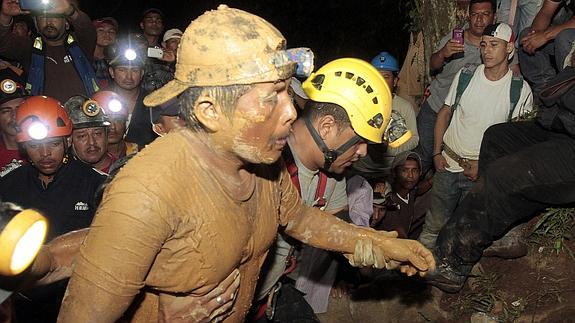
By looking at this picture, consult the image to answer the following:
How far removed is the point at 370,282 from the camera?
16.8ft

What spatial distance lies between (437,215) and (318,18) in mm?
10455

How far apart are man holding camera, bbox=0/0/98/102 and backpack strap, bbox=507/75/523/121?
4.80m

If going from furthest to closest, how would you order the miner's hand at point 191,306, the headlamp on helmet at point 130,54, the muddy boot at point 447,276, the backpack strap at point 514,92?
the headlamp on helmet at point 130,54, the backpack strap at point 514,92, the muddy boot at point 447,276, the miner's hand at point 191,306

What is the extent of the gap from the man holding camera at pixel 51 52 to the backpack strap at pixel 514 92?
4801 millimetres

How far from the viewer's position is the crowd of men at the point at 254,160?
1872mm

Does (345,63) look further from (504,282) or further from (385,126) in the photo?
(504,282)

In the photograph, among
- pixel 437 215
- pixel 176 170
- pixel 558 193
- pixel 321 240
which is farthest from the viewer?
pixel 437 215

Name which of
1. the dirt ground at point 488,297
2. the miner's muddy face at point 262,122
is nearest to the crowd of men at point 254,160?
the miner's muddy face at point 262,122

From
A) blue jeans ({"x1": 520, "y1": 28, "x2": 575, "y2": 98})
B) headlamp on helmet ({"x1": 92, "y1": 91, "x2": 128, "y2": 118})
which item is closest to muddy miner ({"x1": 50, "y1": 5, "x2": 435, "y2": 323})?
headlamp on helmet ({"x1": 92, "y1": 91, "x2": 128, "y2": 118})

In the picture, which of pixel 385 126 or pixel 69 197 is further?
pixel 69 197

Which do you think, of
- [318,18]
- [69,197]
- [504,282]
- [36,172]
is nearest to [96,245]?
[69,197]

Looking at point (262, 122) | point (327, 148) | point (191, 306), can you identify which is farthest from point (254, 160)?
point (327, 148)

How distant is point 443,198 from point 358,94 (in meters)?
2.67

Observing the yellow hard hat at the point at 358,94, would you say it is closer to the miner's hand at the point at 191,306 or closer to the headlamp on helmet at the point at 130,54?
the miner's hand at the point at 191,306
